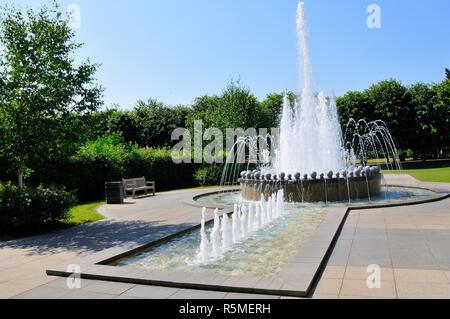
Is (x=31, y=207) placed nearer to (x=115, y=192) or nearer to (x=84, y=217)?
(x=84, y=217)

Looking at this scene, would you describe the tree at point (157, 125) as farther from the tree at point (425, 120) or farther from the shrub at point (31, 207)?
the shrub at point (31, 207)

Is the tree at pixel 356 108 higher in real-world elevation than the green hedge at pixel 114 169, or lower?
higher

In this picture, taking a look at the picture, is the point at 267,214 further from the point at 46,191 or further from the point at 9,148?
the point at 9,148

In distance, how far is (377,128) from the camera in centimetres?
4172

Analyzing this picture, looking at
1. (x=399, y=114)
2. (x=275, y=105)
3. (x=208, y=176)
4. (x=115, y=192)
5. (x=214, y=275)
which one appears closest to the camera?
(x=214, y=275)

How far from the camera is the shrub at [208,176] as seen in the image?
2822cm

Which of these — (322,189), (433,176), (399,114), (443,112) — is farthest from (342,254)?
(443,112)

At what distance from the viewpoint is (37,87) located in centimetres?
1135

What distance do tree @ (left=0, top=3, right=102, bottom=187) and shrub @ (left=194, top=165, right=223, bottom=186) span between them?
16.7 metres

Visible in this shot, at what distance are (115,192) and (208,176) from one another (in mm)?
11439

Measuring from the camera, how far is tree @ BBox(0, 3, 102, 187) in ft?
36.3

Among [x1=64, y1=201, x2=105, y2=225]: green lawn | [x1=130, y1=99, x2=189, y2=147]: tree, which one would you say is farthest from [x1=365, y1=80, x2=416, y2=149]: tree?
[x1=64, y1=201, x2=105, y2=225]: green lawn

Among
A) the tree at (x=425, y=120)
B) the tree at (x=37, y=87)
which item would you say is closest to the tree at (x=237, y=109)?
the tree at (x=425, y=120)

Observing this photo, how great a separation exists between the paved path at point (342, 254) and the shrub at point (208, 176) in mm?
15060
